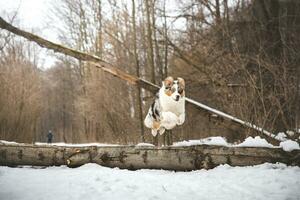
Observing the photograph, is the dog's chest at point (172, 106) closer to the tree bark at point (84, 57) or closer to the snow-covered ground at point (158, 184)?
the snow-covered ground at point (158, 184)

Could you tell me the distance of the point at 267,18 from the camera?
12.4 m

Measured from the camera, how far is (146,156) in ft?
17.7

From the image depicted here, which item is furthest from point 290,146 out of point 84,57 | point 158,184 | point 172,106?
point 84,57

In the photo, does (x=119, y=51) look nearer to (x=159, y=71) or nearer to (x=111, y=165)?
(x=159, y=71)

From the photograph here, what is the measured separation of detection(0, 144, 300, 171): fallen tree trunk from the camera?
482 cm

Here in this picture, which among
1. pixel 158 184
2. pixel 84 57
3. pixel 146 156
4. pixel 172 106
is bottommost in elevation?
pixel 158 184

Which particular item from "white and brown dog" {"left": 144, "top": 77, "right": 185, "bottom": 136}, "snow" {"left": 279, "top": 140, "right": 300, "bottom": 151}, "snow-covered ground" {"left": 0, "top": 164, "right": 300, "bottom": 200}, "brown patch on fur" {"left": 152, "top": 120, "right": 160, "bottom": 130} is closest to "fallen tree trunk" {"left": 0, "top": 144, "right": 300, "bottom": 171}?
"snow" {"left": 279, "top": 140, "right": 300, "bottom": 151}

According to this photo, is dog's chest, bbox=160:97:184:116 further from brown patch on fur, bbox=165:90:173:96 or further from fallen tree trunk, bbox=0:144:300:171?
fallen tree trunk, bbox=0:144:300:171

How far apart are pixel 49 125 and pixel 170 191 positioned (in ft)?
139

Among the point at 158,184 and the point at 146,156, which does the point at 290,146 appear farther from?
the point at 146,156

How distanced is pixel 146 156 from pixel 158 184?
1133 mm

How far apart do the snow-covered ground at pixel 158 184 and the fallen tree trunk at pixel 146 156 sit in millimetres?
183

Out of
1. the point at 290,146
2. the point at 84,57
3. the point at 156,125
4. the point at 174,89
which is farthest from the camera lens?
the point at 84,57

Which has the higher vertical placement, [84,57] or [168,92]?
[84,57]
